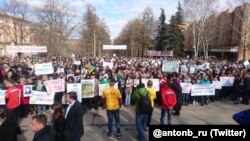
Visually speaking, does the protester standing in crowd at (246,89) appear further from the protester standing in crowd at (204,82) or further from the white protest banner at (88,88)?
the white protest banner at (88,88)

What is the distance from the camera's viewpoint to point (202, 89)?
1762 cm

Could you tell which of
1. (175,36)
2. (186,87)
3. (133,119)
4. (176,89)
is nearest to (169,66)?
(186,87)

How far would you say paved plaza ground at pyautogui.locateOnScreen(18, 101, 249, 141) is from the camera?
11.5 m

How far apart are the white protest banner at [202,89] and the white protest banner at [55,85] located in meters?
6.75

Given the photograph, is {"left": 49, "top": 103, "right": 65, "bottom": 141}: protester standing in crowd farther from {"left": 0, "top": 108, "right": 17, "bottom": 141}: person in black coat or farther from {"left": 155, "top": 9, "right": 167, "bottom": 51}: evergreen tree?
{"left": 155, "top": 9, "right": 167, "bottom": 51}: evergreen tree

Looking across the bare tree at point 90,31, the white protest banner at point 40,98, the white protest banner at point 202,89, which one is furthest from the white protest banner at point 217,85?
the bare tree at point 90,31

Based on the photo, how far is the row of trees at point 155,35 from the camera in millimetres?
62125

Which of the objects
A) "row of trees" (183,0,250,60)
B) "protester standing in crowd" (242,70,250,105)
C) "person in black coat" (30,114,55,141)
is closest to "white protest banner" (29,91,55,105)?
"person in black coat" (30,114,55,141)

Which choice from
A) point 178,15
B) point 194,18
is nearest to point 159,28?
point 178,15

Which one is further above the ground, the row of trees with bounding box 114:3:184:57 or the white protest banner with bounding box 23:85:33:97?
the row of trees with bounding box 114:3:184:57

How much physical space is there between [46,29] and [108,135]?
54047mm

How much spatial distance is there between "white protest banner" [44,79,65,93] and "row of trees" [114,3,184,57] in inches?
1939

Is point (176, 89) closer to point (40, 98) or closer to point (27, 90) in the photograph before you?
point (40, 98)

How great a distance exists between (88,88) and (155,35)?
62666mm
